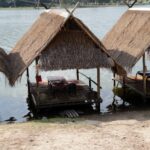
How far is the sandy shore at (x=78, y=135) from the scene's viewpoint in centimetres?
1092

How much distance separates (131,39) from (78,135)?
820cm

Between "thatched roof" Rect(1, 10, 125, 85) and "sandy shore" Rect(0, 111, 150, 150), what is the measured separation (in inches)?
103

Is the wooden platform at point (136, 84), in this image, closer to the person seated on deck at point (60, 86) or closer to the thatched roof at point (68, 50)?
the thatched roof at point (68, 50)

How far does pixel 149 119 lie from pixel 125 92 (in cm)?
579

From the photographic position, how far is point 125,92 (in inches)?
785

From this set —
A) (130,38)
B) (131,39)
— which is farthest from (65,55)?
(130,38)

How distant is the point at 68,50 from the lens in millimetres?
16094

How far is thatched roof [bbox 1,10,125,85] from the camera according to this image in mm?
15758

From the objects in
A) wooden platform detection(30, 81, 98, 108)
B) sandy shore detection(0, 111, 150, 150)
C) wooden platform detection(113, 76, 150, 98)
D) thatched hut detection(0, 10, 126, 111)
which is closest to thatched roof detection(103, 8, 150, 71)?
thatched hut detection(0, 10, 126, 111)

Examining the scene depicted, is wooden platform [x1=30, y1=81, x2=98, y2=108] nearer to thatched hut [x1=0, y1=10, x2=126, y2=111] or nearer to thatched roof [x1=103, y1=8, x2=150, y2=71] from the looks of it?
thatched hut [x1=0, y1=10, x2=126, y2=111]

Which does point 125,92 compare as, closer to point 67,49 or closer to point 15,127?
point 67,49

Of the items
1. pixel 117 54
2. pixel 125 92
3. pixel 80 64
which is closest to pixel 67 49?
pixel 80 64

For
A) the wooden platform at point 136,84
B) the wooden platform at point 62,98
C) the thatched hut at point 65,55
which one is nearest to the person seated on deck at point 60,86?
the thatched hut at point 65,55

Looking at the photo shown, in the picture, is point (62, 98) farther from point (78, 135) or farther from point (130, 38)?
point (78, 135)
